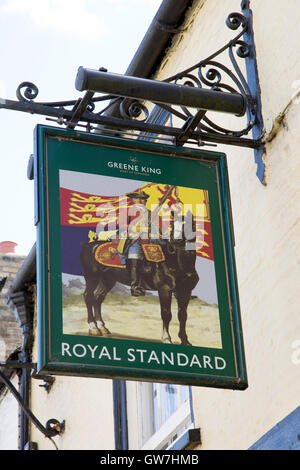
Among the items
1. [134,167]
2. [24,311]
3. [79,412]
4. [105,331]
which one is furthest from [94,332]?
[24,311]

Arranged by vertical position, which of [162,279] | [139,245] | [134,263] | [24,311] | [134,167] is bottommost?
[162,279]

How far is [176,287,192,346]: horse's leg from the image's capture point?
548cm

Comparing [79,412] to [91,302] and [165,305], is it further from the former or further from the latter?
[91,302]

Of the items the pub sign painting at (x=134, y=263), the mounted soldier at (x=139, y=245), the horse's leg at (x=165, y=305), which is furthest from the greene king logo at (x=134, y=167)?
the horse's leg at (x=165, y=305)

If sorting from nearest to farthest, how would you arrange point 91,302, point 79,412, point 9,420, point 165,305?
point 91,302 → point 165,305 → point 79,412 → point 9,420

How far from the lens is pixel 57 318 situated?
5250mm

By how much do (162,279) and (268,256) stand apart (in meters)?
0.95

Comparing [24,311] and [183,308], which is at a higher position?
[24,311]

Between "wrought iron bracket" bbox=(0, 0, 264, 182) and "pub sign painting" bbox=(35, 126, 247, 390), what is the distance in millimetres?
192

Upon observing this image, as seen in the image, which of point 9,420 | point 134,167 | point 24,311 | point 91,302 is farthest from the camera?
point 9,420

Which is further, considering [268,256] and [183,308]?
[268,256]

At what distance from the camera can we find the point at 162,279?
566cm

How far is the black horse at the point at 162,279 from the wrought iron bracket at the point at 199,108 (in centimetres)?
88
